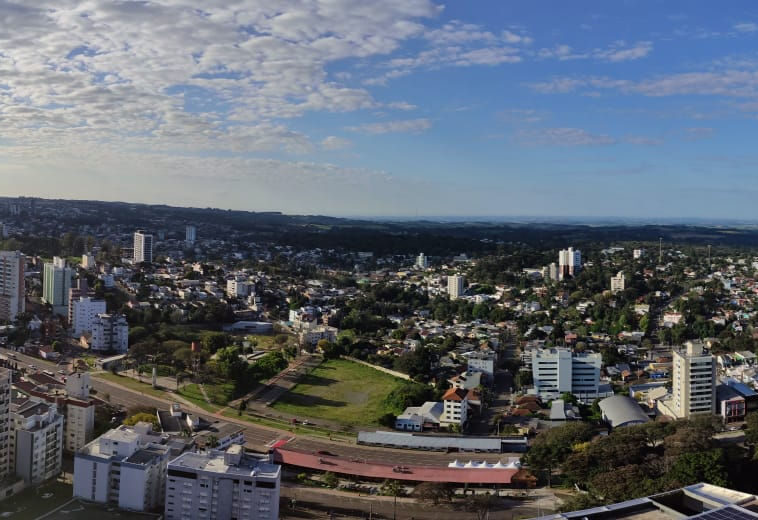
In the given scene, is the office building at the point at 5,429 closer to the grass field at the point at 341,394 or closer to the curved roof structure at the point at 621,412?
the grass field at the point at 341,394

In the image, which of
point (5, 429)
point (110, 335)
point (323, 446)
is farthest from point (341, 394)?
point (5, 429)

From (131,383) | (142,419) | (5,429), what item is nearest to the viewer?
(5,429)

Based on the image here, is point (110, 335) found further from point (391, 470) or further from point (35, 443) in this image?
point (391, 470)

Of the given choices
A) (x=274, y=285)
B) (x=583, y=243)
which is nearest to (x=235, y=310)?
(x=274, y=285)

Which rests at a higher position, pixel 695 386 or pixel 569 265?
pixel 569 265

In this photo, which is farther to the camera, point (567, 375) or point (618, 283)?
point (618, 283)

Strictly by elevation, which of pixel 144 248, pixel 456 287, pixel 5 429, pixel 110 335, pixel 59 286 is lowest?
A: pixel 110 335
